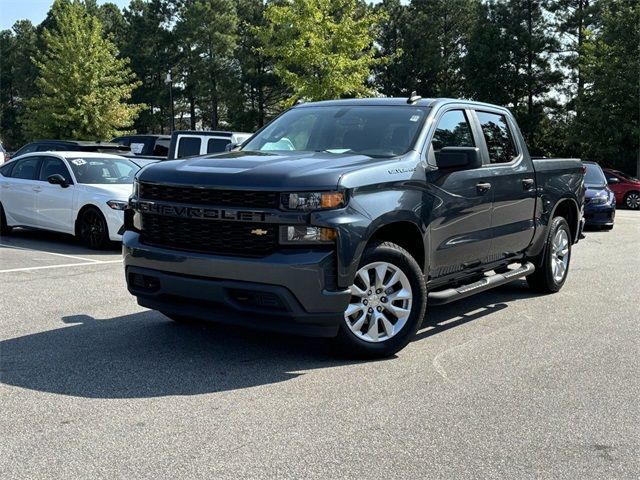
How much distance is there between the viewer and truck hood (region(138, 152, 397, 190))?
495cm

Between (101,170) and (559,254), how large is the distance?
25.1 feet

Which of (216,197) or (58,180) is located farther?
(58,180)

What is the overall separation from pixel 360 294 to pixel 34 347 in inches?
99.0

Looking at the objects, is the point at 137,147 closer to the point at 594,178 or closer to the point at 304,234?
the point at 594,178

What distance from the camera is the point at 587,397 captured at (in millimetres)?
4625

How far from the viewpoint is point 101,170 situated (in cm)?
1233

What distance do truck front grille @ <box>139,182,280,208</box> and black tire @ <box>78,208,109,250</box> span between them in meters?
6.34

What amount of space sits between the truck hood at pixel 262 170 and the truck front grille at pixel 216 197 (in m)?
0.05

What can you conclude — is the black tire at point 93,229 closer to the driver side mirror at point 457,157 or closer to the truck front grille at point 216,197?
the truck front grille at point 216,197

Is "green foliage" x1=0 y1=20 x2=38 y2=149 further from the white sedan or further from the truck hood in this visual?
the truck hood

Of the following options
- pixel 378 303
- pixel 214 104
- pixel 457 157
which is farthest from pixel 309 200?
pixel 214 104

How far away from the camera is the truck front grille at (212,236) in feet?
16.3

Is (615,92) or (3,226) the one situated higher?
(615,92)

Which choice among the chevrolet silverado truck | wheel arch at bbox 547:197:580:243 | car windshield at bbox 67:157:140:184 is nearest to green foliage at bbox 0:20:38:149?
car windshield at bbox 67:157:140:184
